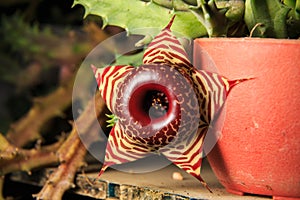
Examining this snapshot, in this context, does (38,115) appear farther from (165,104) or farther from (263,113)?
(263,113)

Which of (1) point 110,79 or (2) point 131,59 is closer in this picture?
(1) point 110,79

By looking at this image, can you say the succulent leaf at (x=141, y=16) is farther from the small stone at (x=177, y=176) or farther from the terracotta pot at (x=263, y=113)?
the small stone at (x=177, y=176)

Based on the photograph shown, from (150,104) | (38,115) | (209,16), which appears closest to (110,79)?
(150,104)

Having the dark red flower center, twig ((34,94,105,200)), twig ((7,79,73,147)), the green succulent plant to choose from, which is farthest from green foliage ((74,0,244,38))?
twig ((7,79,73,147))

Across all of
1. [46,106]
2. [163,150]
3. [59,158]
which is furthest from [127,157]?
[46,106]

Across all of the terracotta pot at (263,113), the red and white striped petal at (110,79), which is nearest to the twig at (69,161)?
the red and white striped petal at (110,79)
